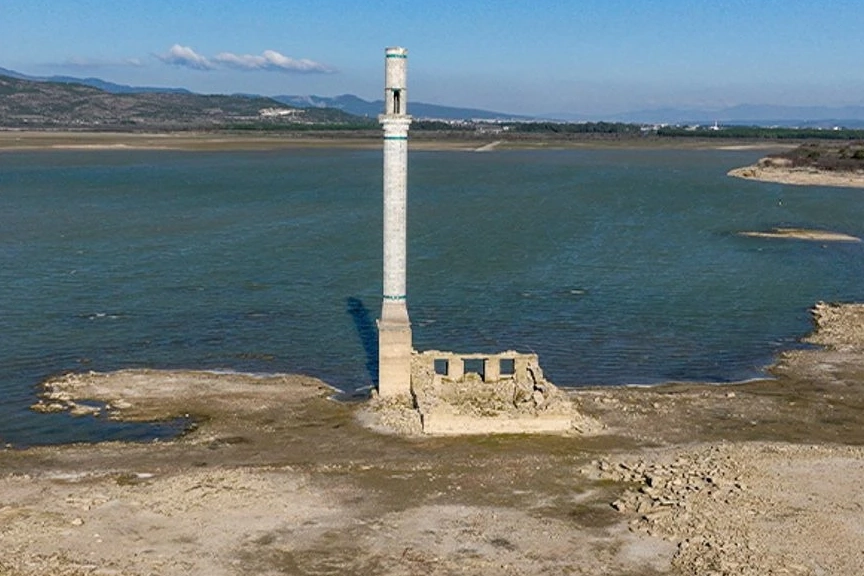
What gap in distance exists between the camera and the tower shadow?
33787 millimetres

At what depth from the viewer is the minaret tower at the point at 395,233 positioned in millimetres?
28609

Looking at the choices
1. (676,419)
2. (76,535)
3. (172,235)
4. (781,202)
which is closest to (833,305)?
(676,419)

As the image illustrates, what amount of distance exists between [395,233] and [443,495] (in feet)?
32.2

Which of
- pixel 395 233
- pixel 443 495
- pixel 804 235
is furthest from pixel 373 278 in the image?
pixel 804 235

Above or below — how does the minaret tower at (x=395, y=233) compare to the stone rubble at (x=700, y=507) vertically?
above

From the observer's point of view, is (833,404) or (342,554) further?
(833,404)

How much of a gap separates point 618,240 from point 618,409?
38.4 m

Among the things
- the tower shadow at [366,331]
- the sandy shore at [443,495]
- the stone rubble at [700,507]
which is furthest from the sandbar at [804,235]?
the stone rubble at [700,507]

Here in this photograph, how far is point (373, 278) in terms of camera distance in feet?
164

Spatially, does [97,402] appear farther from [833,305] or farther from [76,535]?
[833,305]

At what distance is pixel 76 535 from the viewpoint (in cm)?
1903

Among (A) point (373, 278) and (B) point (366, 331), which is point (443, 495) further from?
(A) point (373, 278)

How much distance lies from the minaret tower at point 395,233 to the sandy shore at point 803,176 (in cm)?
8937

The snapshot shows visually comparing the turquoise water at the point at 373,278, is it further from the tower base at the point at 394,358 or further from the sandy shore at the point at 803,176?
the sandy shore at the point at 803,176
